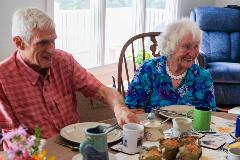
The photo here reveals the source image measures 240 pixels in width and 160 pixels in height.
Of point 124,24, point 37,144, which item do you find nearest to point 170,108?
point 37,144

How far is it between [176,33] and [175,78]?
272 mm

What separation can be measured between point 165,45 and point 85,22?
62.6 inches

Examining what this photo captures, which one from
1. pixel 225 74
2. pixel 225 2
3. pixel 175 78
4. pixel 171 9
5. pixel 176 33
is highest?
pixel 225 2

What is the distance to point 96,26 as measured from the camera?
3.78 m

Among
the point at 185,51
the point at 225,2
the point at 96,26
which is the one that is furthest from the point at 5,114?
the point at 225,2

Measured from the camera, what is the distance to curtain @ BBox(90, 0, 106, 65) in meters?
3.74

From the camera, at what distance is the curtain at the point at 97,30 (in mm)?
3742

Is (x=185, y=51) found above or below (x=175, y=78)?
above

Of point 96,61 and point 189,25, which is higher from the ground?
point 189,25

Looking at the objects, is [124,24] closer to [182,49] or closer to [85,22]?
[85,22]

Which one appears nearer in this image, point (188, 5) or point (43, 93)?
point (43, 93)

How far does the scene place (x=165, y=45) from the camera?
7.62 ft

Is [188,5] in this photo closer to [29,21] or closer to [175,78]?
[175,78]

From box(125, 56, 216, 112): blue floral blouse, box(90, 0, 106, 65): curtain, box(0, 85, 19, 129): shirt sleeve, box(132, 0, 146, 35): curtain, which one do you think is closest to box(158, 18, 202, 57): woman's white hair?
box(125, 56, 216, 112): blue floral blouse
